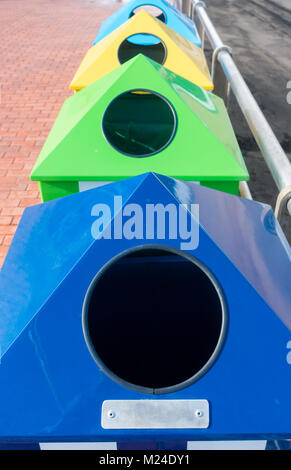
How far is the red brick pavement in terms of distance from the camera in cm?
449

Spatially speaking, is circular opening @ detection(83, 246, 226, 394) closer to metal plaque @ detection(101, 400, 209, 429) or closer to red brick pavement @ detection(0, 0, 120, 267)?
metal plaque @ detection(101, 400, 209, 429)

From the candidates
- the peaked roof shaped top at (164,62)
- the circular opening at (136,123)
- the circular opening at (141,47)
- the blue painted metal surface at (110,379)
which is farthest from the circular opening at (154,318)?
the circular opening at (141,47)

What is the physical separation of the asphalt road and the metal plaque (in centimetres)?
114

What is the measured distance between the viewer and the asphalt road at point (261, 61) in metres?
5.22

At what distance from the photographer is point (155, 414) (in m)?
1.48

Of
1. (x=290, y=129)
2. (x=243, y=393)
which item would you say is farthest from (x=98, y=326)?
(x=290, y=129)

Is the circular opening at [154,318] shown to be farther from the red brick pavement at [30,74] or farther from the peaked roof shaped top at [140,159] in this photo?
the red brick pavement at [30,74]

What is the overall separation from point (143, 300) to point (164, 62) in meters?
2.14

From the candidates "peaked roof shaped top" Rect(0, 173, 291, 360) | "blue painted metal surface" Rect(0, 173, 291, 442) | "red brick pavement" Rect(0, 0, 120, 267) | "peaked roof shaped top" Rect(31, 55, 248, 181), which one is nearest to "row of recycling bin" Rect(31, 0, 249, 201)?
"peaked roof shaped top" Rect(31, 55, 248, 181)

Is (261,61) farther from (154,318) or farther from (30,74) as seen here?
(154,318)

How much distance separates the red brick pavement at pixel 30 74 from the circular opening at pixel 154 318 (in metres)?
1.56

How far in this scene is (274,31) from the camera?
11.6 meters

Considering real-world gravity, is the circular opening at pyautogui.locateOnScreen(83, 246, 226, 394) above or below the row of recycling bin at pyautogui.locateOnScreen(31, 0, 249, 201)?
below

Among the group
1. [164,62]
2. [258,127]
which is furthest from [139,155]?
[164,62]
